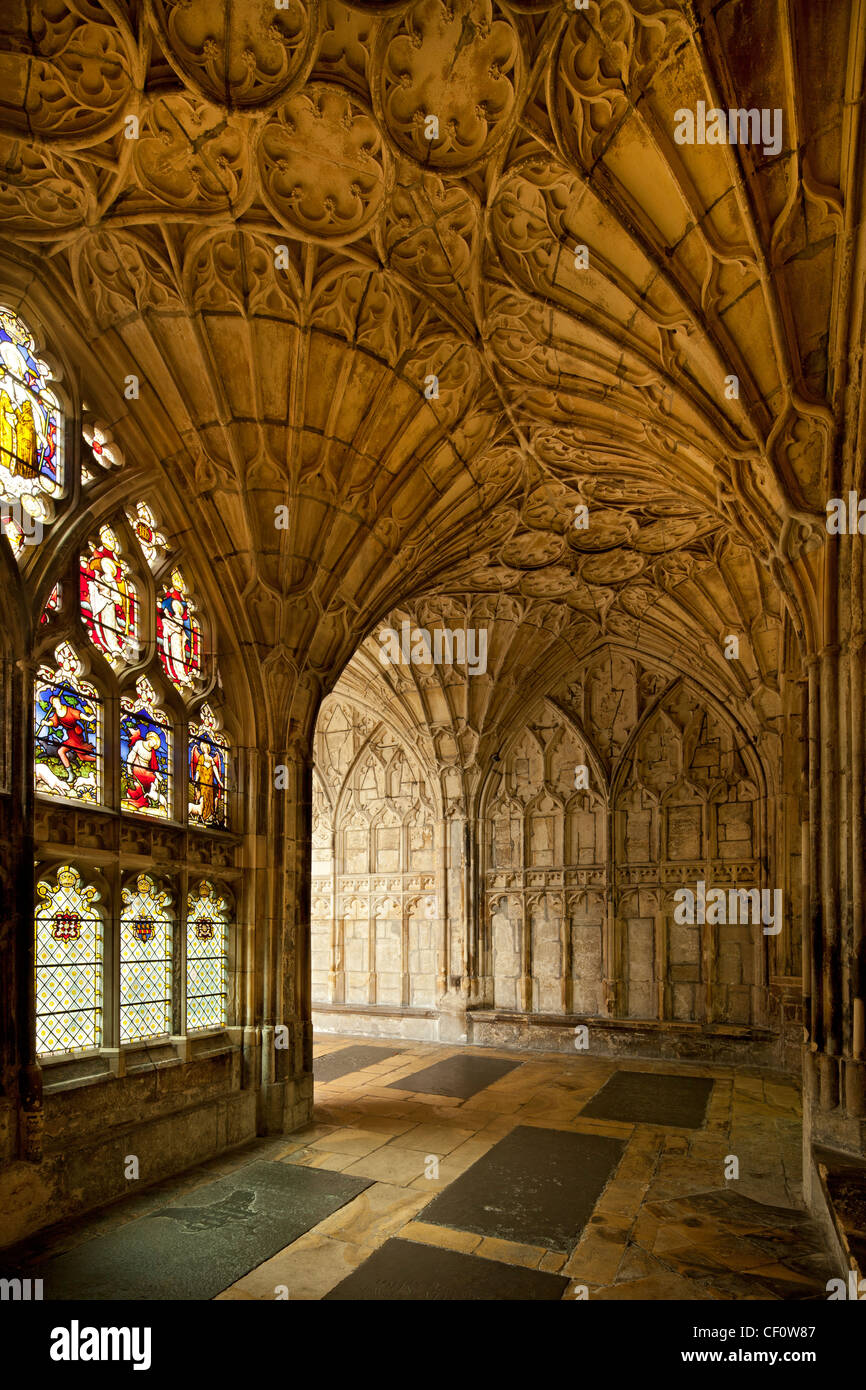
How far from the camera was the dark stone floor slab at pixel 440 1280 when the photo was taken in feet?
14.0

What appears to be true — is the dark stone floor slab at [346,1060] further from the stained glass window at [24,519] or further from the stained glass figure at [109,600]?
the stained glass window at [24,519]

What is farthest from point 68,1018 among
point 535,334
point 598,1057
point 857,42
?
point 598,1057

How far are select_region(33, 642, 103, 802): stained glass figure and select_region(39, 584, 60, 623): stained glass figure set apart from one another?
277 mm

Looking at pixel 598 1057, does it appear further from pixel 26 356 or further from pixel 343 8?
pixel 343 8

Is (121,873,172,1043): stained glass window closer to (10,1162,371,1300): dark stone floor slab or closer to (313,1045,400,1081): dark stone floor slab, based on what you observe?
(10,1162,371,1300): dark stone floor slab

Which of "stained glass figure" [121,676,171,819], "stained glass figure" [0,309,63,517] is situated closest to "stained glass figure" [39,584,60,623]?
"stained glass figure" [0,309,63,517]

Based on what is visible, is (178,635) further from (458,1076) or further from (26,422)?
(458,1076)

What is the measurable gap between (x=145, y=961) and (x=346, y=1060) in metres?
5.87

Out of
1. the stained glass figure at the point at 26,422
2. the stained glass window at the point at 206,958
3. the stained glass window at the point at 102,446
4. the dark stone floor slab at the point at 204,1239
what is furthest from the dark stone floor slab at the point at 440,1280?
the stained glass window at the point at 102,446

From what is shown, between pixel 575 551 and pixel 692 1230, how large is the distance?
7.62 m

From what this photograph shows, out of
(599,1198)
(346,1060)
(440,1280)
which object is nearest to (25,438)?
(440,1280)

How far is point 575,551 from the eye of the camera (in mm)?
10703

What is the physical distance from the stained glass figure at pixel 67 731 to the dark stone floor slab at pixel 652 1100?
5997mm

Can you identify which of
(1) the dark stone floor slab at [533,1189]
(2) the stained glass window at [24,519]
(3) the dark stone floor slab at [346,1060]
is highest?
(2) the stained glass window at [24,519]
